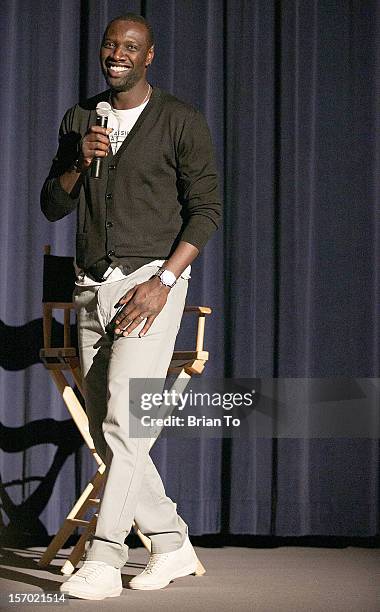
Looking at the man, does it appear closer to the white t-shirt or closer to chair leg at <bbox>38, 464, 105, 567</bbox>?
the white t-shirt

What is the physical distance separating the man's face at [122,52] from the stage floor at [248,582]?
137 cm

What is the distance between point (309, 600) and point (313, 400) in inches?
59.4

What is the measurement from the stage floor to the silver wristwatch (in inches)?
32.0

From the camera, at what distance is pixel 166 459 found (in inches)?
150

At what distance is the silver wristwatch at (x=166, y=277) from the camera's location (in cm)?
248

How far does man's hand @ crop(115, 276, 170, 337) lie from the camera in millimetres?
2439

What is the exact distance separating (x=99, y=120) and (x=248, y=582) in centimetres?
140

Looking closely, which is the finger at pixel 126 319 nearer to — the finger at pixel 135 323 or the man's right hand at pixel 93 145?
the finger at pixel 135 323

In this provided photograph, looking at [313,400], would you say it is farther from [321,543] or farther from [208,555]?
[208,555]

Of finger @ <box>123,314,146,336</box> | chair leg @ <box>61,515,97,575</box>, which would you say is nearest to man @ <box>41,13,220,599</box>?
finger @ <box>123,314,146,336</box>

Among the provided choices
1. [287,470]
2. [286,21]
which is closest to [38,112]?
[286,21]

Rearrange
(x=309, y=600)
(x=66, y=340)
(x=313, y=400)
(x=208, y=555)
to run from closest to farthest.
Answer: (x=309, y=600)
(x=66, y=340)
(x=208, y=555)
(x=313, y=400)

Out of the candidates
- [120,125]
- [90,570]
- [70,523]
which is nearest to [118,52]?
[120,125]

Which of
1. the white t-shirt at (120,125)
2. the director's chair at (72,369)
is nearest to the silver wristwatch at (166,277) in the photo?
the white t-shirt at (120,125)
